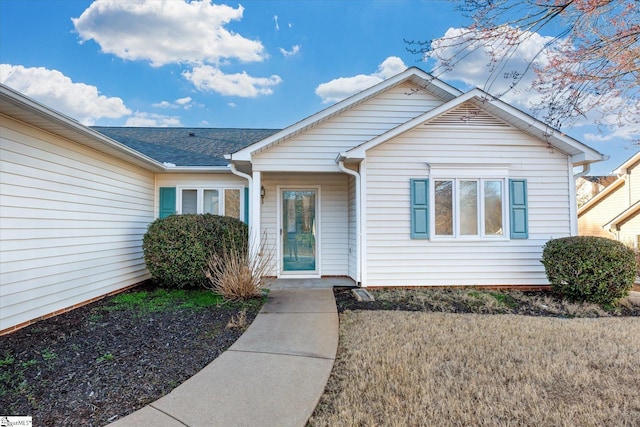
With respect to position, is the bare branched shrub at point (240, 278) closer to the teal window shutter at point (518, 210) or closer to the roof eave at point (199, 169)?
the roof eave at point (199, 169)

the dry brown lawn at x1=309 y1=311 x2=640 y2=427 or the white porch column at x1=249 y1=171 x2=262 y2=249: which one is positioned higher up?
the white porch column at x1=249 y1=171 x2=262 y2=249

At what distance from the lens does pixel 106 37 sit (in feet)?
31.6

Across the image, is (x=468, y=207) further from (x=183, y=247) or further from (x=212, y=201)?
(x=212, y=201)

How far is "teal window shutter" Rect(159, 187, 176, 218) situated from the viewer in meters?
8.14

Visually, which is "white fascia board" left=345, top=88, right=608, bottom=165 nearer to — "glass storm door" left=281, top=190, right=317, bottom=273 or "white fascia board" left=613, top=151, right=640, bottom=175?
"glass storm door" left=281, top=190, right=317, bottom=273

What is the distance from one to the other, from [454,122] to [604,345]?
15.2 feet

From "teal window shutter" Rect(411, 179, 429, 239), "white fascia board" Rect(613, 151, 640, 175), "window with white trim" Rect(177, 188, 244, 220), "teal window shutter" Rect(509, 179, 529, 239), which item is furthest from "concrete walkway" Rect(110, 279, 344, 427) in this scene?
"white fascia board" Rect(613, 151, 640, 175)

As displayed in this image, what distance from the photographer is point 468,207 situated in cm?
664

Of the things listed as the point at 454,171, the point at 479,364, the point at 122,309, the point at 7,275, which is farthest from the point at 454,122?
the point at 7,275

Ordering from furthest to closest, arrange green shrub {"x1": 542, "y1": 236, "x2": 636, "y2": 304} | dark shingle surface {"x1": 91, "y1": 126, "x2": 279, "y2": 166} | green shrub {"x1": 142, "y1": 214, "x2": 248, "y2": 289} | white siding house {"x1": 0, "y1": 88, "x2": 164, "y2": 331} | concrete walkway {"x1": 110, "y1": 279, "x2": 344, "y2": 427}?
1. dark shingle surface {"x1": 91, "y1": 126, "x2": 279, "y2": 166}
2. green shrub {"x1": 142, "y1": 214, "x2": 248, "y2": 289}
3. green shrub {"x1": 542, "y1": 236, "x2": 636, "y2": 304}
4. white siding house {"x1": 0, "y1": 88, "x2": 164, "y2": 331}
5. concrete walkway {"x1": 110, "y1": 279, "x2": 344, "y2": 427}

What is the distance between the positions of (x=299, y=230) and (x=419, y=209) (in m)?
3.06

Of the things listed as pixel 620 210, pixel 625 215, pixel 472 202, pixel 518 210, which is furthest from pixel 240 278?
pixel 620 210

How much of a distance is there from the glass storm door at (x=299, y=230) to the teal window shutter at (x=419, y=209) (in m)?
2.56

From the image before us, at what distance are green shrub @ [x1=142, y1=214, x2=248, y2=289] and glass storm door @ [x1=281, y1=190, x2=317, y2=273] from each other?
67.7 inches
